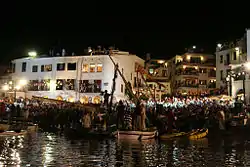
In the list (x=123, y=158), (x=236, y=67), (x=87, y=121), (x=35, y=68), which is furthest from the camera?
(x=35, y=68)

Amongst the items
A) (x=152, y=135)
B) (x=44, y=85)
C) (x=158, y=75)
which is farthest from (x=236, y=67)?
(x=44, y=85)

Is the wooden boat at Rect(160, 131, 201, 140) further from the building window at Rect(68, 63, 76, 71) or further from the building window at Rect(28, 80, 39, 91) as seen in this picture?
the building window at Rect(28, 80, 39, 91)

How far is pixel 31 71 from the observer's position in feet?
193

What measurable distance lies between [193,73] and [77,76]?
71.1 feet

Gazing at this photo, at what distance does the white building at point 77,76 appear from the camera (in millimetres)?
53719

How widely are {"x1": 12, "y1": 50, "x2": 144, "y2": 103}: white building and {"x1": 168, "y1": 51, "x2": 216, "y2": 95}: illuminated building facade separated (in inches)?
368

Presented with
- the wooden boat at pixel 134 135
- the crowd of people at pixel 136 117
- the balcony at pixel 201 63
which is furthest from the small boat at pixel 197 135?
the balcony at pixel 201 63

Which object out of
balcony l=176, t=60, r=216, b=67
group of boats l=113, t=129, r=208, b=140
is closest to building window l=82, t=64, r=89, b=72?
balcony l=176, t=60, r=216, b=67

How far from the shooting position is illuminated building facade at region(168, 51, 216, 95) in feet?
202

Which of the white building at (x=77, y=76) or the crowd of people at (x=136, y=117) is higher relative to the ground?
the white building at (x=77, y=76)

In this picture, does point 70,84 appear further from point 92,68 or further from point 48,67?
point 48,67

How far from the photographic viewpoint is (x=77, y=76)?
5538 cm

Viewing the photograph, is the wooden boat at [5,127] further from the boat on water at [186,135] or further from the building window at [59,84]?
the building window at [59,84]

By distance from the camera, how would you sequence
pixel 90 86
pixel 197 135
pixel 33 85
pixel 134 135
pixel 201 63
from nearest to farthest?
pixel 134 135 < pixel 197 135 < pixel 90 86 < pixel 33 85 < pixel 201 63
